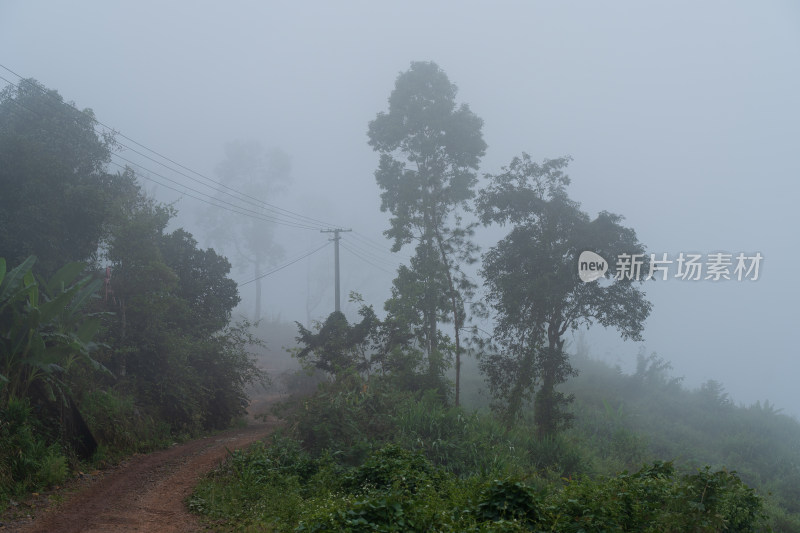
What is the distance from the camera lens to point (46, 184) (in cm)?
1394

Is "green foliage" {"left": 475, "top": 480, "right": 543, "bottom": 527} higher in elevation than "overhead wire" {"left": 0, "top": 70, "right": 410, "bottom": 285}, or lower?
lower

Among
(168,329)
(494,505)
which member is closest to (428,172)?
(168,329)

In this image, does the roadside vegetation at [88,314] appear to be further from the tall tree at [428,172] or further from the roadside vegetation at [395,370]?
the tall tree at [428,172]

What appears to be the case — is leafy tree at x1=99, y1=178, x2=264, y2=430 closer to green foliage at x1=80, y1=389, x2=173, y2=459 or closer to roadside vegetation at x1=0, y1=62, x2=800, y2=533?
roadside vegetation at x1=0, y1=62, x2=800, y2=533

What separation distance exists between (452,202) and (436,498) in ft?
53.4

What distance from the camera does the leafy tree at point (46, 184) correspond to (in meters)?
13.3

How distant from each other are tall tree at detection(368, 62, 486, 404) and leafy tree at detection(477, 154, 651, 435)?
89.7 inches

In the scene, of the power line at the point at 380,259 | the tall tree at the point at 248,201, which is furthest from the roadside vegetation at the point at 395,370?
the power line at the point at 380,259

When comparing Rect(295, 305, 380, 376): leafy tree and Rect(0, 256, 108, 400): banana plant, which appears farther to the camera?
Rect(295, 305, 380, 376): leafy tree

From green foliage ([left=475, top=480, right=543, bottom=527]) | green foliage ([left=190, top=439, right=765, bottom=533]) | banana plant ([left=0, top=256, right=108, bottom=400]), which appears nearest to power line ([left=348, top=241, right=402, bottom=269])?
banana plant ([left=0, top=256, right=108, bottom=400])

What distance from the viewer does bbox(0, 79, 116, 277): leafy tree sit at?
1330 centimetres

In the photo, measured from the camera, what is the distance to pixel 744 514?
20.8 ft

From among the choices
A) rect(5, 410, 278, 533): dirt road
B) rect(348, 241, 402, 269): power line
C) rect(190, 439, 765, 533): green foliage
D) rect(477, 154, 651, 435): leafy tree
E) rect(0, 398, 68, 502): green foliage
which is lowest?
rect(5, 410, 278, 533): dirt road

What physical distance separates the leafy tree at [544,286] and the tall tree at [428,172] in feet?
7.48
